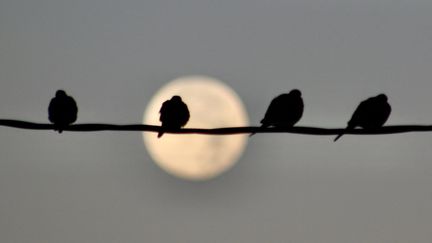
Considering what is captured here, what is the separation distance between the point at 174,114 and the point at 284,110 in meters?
2.04

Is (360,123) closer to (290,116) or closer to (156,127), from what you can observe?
(290,116)

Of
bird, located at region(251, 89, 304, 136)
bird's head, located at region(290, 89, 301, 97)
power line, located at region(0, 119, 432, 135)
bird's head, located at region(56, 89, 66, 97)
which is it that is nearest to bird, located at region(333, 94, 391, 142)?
bird, located at region(251, 89, 304, 136)

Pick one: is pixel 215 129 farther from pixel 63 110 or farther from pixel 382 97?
pixel 63 110

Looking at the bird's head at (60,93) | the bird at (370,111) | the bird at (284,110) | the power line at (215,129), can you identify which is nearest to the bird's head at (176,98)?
the bird at (284,110)

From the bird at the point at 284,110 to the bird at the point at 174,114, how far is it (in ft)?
5.38

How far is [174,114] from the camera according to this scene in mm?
13383

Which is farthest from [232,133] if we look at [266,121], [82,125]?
[266,121]

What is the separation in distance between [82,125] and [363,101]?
19.4ft

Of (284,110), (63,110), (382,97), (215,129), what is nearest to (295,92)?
(284,110)

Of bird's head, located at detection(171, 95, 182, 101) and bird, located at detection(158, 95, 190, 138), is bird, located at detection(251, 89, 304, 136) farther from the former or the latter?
bird's head, located at detection(171, 95, 182, 101)

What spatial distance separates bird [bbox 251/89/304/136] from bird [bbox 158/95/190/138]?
164 cm

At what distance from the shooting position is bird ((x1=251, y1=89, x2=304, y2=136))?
12539 mm

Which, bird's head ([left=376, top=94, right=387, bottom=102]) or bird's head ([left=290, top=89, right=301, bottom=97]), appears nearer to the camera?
bird's head ([left=376, top=94, right=387, bottom=102])

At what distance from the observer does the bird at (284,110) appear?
1254 cm
